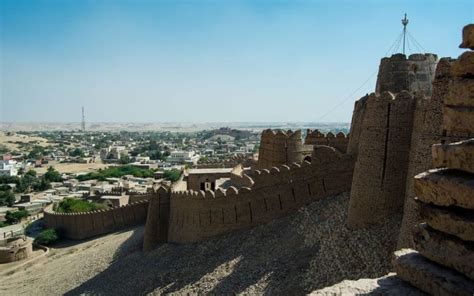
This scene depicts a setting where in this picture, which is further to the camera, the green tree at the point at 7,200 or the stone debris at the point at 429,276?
the green tree at the point at 7,200

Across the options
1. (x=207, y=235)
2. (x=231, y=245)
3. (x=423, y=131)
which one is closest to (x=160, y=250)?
(x=207, y=235)

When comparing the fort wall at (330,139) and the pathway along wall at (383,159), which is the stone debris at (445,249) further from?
the fort wall at (330,139)

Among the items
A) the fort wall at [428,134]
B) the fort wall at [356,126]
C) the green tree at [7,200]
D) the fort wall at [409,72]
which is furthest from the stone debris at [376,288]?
the green tree at [7,200]

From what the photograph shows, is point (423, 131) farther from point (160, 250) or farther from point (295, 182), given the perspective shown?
point (160, 250)

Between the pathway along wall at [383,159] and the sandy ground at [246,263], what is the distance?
20.5 inches

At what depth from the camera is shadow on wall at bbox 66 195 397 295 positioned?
38.3 ft

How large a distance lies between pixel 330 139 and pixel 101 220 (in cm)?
1698

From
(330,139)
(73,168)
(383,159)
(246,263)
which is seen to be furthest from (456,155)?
(73,168)

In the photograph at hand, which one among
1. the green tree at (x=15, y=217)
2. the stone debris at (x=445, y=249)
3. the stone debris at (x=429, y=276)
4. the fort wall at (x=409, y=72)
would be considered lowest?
the green tree at (x=15, y=217)

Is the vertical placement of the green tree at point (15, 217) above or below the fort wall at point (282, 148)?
below

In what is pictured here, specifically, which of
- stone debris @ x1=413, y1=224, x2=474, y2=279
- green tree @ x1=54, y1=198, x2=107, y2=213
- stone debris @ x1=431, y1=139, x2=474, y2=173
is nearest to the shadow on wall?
stone debris @ x1=413, y1=224, x2=474, y2=279

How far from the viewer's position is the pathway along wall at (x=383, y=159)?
39.1 feet

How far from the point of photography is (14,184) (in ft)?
253

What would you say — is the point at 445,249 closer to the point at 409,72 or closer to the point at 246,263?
the point at 246,263
